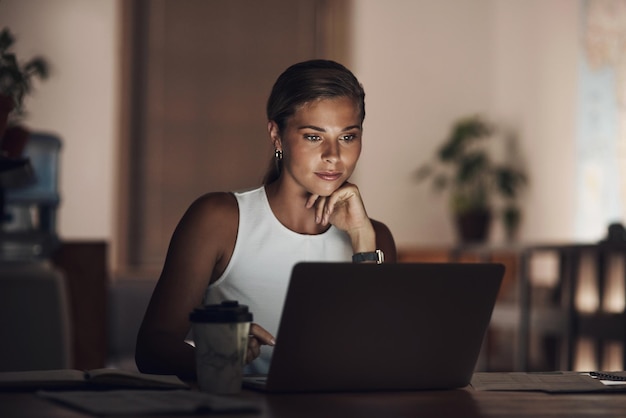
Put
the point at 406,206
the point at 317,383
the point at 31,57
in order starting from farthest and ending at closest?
the point at 406,206 < the point at 31,57 < the point at 317,383

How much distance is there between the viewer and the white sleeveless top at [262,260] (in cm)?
197

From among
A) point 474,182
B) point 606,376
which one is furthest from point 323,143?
point 474,182

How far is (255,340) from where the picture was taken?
144cm

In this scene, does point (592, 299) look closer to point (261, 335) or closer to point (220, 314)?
point (261, 335)

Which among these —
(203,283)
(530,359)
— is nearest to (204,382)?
(203,283)

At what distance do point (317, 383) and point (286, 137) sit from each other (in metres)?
0.75

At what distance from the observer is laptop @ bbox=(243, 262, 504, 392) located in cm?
126

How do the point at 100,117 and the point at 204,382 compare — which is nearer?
the point at 204,382

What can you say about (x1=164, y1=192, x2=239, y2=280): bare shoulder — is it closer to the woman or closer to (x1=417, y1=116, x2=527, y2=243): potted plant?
the woman

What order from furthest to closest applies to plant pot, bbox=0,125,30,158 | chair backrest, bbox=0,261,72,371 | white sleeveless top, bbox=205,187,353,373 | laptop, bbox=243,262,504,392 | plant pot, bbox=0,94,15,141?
chair backrest, bbox=0,261,72,371 < plant pot, bbox=0,125,30,158 < plant pot, bbox=0,94,15,141 < white sleeveless top, bbox=205,187,353,373 < laptop, bbox=243,262,504,392

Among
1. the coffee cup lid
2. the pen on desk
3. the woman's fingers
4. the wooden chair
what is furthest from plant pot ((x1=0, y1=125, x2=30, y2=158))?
the wooden chair

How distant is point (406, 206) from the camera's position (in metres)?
7.81

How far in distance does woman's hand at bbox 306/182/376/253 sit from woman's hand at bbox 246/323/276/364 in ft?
1.76

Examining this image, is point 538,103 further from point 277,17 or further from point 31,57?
point 31,57
